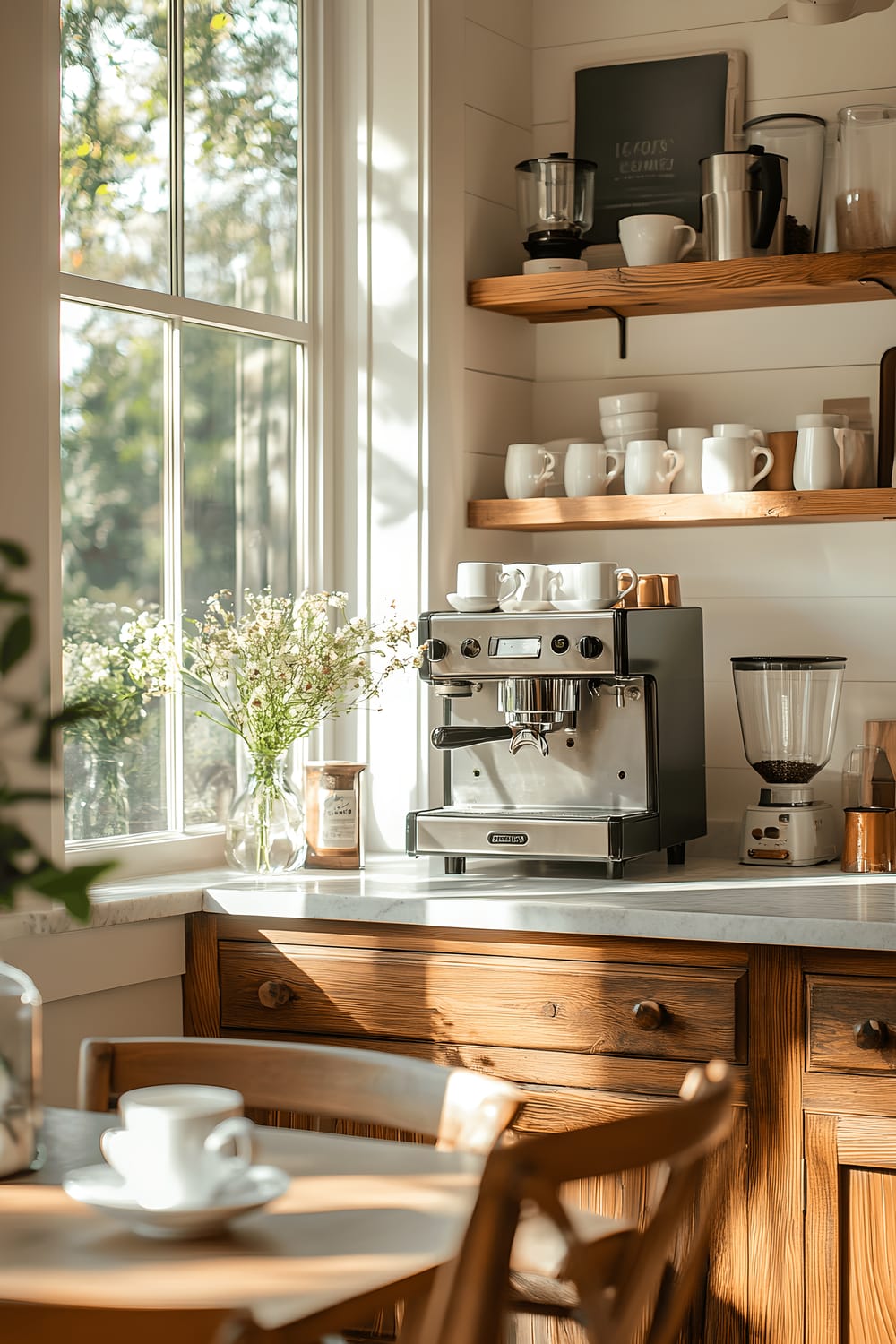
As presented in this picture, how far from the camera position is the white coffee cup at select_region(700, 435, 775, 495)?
2.81m

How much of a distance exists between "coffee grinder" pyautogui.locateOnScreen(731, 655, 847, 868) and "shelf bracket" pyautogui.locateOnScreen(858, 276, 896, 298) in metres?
0.64

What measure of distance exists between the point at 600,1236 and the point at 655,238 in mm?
2090

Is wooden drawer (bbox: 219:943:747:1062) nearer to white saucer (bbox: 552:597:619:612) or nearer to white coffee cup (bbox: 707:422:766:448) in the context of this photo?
white saucer (bbox: 552:597:619:612)

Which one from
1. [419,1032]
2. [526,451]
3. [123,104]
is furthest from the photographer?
[526,451]

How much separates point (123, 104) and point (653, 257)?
97cm

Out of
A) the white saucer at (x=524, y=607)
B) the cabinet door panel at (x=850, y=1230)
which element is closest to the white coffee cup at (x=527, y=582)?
the white saucer at (x=524, y=607)

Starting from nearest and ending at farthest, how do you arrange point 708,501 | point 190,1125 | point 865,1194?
point 190,1125, point 865,1194, point 708,501

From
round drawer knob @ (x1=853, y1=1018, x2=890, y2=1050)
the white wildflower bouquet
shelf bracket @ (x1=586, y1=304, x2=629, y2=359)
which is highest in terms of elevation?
shelf bracket @ (x1=586, y1=304, x2=629, y2=359)

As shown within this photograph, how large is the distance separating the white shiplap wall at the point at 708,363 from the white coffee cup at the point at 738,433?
15cm

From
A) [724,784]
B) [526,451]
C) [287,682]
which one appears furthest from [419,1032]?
[526,451]

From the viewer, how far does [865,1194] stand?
2123 millimetres

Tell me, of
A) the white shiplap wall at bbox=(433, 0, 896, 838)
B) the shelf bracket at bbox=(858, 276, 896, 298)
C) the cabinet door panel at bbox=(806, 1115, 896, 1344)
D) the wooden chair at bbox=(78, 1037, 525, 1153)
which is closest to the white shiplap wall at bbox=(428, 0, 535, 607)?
the white shiplap wall at bbox=(433, 0, 896, 838)

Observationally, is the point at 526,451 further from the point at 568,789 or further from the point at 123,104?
the point at 123,104

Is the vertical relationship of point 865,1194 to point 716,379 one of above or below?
below
